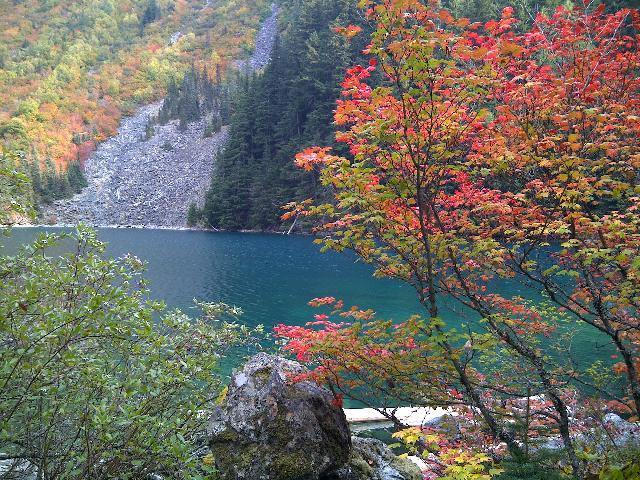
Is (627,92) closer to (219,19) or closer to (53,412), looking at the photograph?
(53,412)

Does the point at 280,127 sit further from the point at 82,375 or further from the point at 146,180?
the point at 82,375

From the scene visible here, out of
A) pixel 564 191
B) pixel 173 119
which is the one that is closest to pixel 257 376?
pixel 564 191

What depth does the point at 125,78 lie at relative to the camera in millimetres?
131500

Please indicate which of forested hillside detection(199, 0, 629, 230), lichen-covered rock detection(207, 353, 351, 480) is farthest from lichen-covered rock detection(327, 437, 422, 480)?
forested hillside detection(199, 0, 629, 230)

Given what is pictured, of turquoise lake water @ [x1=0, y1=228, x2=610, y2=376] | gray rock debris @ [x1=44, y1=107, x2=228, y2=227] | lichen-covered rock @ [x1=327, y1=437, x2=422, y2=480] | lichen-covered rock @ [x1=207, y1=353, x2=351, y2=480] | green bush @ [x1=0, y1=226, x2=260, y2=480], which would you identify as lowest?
gray rock debris @ [x1=44, y1=107, x2=228, y2=227]

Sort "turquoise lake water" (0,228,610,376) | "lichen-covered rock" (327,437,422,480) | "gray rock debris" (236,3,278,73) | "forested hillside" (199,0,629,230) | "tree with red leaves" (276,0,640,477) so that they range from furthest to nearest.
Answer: "gray rock debris" (236,3,278,73) → "forested hillside" (199,0,629,230) → "turquoise lake water" (0,228,610,376) → "lichen-covered rock" (327,437,422,480) → "tree with red leaves" (276,0,640,477)

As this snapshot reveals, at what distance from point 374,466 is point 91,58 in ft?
514

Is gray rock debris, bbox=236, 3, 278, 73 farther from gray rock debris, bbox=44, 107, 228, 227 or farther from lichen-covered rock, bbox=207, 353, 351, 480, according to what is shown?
lichen-covered rock, bbox=207, 353, 351, 480

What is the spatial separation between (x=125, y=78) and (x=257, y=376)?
145m

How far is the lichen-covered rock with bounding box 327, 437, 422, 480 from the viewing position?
5.66m

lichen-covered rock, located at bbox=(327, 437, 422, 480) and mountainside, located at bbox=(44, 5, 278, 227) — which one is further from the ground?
lichen-covered rock, located at bbox=(327, 437, 422, 480)

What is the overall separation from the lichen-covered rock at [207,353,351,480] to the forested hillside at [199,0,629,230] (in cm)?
4839

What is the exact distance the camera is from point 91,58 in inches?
5359

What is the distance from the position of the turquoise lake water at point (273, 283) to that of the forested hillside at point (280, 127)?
1585cm
